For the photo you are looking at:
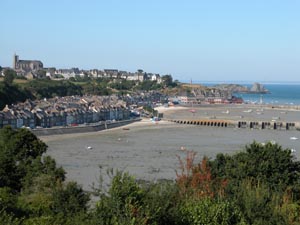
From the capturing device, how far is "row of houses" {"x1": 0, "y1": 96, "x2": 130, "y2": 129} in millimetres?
36281

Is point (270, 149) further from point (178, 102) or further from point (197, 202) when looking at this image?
point (178, 102)

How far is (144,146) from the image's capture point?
98.1 feet

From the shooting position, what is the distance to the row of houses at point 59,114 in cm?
3628

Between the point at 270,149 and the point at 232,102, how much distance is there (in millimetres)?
70135

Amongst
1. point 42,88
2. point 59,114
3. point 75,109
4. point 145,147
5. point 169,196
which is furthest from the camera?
point 42,88

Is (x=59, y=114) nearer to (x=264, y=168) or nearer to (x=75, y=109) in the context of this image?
(x=75, y=109)

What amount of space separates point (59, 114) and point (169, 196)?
3252cm

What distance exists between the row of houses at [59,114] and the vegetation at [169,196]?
19875mm

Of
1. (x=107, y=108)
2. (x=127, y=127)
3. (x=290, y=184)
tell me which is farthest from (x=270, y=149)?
(x=107, y=108)

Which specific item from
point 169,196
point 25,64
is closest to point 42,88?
point 25,64

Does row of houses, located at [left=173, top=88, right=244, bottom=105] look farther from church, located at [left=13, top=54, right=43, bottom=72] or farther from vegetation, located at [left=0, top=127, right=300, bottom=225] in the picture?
vegetation, located at [left=0, top=127, right=300, bottom=225]

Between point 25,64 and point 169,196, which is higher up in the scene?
point 25,64

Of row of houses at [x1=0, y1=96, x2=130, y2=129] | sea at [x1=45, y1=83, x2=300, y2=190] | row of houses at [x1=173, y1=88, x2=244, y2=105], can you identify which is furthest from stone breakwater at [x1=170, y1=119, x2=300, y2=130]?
row of houses at [x1=173, y1=88, x2=244, y2=105]

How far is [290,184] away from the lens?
13.2 metres
